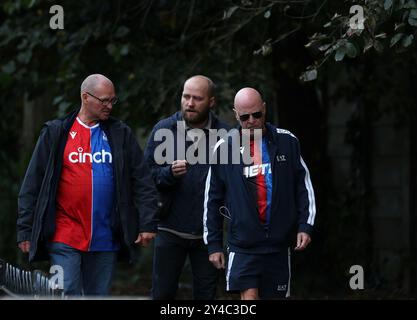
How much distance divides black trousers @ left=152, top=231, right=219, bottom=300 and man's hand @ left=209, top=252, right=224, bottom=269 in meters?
0.72

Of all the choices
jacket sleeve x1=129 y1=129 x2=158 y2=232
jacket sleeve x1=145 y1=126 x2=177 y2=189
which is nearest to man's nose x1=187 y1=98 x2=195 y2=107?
jacket sleeve x1=145 y1=126 x2=177 y2=189

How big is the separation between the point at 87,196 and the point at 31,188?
397mm

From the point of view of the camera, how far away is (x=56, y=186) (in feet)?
26.4

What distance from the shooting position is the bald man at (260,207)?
794 centimetres

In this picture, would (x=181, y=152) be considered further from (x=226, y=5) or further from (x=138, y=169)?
(x=226, y=5)

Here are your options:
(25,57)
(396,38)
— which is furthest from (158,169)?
(25,57)

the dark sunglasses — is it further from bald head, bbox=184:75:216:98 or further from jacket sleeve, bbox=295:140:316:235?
bald head, bbox=184:75:216:98

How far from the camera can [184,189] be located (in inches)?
350

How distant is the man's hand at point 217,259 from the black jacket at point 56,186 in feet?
1.54

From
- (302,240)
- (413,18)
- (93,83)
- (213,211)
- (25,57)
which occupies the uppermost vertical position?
(25,57)

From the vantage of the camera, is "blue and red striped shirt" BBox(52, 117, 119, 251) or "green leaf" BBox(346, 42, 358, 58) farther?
"green leaf" BBox(346, 42, 358, 58)

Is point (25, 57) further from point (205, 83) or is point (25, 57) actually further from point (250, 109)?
point (250, 109)

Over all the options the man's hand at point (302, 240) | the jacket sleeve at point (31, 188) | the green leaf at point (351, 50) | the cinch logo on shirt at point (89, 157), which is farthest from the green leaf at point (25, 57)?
the man's hand at point (302, 240)

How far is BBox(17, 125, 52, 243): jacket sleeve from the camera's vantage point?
8031 mm
